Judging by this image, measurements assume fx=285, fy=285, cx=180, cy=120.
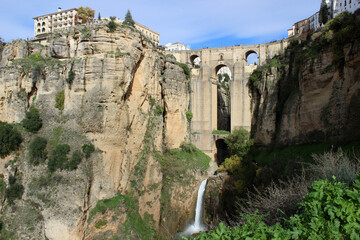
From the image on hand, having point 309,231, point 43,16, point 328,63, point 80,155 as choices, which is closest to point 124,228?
point 80,155

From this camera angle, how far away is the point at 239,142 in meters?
24.3

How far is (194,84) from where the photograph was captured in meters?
28.2

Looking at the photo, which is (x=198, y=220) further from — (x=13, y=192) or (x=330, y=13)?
(x=330, y=13)

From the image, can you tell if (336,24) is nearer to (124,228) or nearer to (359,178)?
(359,178)

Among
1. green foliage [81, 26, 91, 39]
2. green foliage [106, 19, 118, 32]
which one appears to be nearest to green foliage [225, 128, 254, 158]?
green foliage [106, 19, 118, 32]

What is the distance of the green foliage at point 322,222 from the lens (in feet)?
16.0

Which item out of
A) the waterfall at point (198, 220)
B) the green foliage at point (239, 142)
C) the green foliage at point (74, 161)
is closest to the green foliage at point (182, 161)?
the waterfall at point (198, 220)

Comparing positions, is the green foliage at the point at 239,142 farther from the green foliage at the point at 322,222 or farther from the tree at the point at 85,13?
the tree at the point at 85,13

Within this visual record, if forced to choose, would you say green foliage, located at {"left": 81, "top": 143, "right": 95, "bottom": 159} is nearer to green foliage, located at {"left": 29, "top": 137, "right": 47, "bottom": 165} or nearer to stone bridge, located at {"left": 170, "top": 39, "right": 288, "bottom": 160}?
green foliage, located at {"left": 29, "top": 137, "right": 47, "bottom": 165}

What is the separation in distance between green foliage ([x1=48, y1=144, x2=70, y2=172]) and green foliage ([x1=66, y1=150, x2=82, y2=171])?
31 centimetres

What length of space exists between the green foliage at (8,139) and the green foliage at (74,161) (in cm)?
370

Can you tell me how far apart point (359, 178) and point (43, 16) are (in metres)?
50.6

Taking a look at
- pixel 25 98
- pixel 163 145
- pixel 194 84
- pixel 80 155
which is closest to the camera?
pixel 80 155

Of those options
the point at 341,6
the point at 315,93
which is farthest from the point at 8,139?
the point at 341,6
